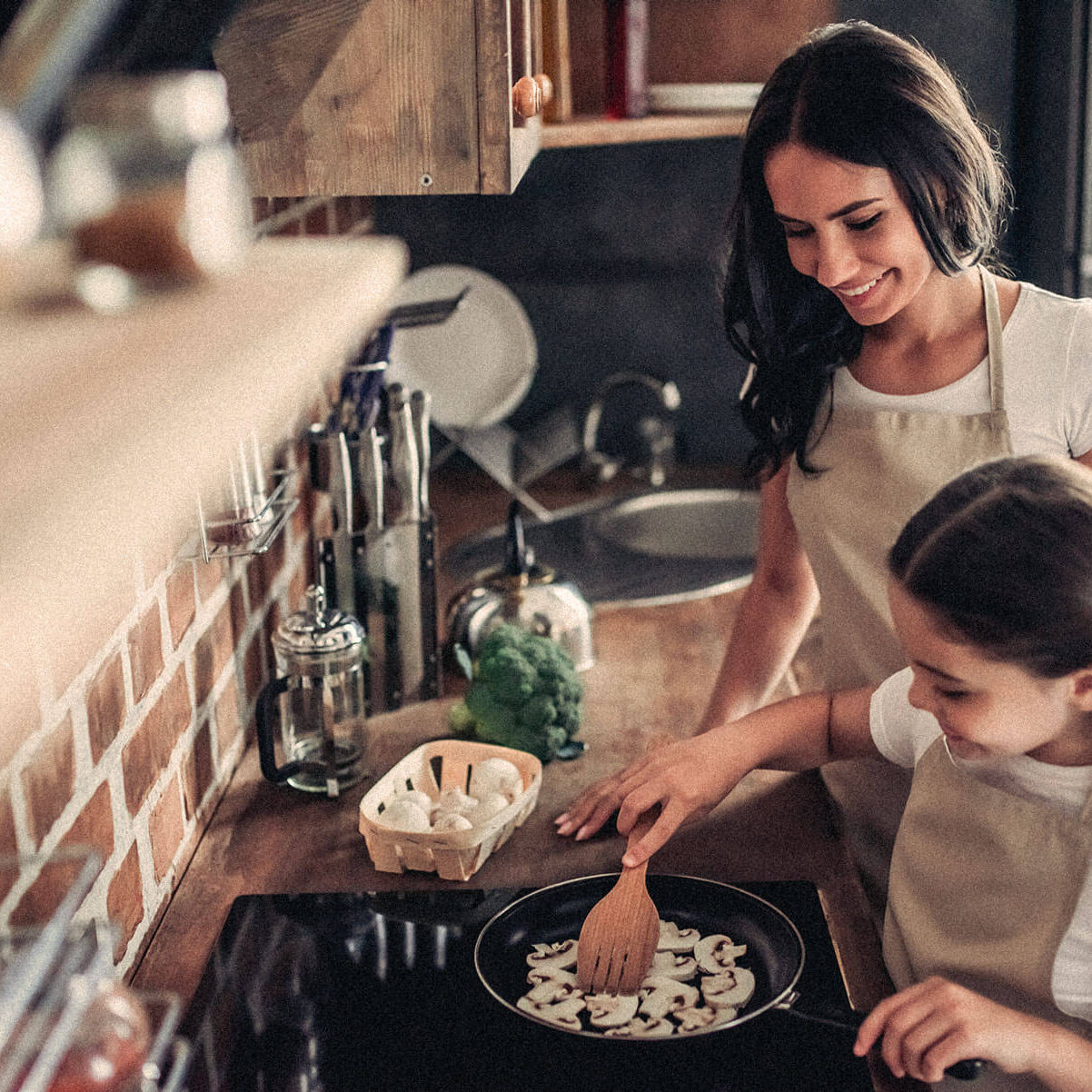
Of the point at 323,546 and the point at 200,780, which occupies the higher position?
the point at 323,546

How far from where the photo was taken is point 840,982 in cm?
112

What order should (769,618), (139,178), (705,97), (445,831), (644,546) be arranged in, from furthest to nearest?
1. (644,546)
2. (705,97)
3. (769,618)
4. (445,831)
5. (139,178)

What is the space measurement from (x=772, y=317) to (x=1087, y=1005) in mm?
867

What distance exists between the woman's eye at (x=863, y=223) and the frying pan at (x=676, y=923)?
68 centimetres

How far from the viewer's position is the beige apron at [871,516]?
4.93ft

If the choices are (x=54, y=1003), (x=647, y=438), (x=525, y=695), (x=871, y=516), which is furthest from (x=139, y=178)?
(x=647, y=438)

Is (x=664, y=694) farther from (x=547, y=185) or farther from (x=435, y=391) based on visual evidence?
(x=547, y=185)

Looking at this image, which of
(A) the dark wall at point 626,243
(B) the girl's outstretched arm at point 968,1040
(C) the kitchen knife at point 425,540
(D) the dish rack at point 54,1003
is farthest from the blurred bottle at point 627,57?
(D) the dish rack at point 54,1003

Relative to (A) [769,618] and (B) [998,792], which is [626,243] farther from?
(B) [998,792]

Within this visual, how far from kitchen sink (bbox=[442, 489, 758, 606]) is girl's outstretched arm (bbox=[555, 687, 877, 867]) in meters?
0.71

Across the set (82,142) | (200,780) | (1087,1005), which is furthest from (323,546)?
(82,142)

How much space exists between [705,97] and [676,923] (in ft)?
5.68

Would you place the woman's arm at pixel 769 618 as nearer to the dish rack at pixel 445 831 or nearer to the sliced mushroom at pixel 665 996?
the dish rack at pixel 445 831

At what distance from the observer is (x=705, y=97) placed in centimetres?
247
